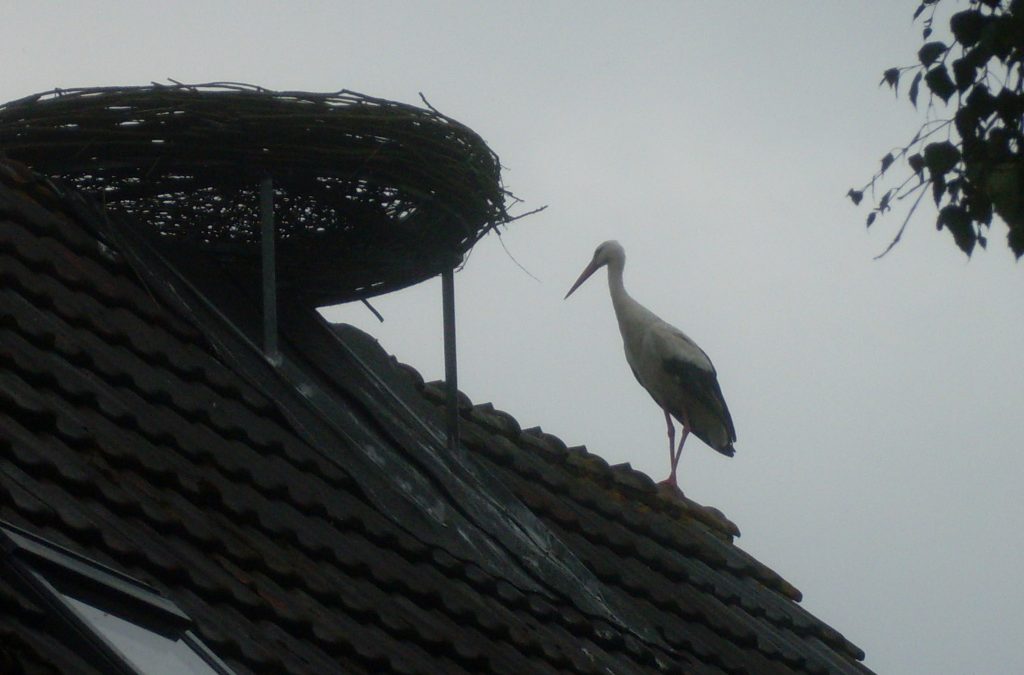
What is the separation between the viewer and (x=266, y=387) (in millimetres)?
4902

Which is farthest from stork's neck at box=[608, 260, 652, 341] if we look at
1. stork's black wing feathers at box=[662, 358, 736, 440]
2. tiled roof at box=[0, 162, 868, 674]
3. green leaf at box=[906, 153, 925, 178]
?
green leaf at box=[906, 153, 925, 178]

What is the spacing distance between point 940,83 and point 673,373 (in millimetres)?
6208

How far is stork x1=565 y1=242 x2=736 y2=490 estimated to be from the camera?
1032cm

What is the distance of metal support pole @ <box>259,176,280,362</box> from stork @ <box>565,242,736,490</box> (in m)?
5.23

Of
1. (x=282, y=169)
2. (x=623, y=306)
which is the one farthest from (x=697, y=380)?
(x=282, y=169)

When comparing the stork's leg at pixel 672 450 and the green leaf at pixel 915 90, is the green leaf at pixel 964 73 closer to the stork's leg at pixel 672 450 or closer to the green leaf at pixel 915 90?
the green leaf at pixel 915 90

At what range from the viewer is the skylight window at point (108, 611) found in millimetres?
2893

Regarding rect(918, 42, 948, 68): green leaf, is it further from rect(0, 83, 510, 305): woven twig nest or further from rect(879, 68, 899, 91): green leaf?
rect(0, 83, 510, 305): woven twig nest

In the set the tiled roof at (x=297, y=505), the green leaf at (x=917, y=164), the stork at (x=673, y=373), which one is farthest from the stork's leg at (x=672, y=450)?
the green leaf at (x=917, y=164)

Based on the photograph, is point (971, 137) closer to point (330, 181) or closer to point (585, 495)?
point (330, 181)

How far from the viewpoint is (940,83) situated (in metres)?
4.23

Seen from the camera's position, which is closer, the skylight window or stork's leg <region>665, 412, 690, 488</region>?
the skylight window

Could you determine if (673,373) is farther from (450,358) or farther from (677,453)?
(450,358)

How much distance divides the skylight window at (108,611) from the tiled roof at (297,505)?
0.05 meters
